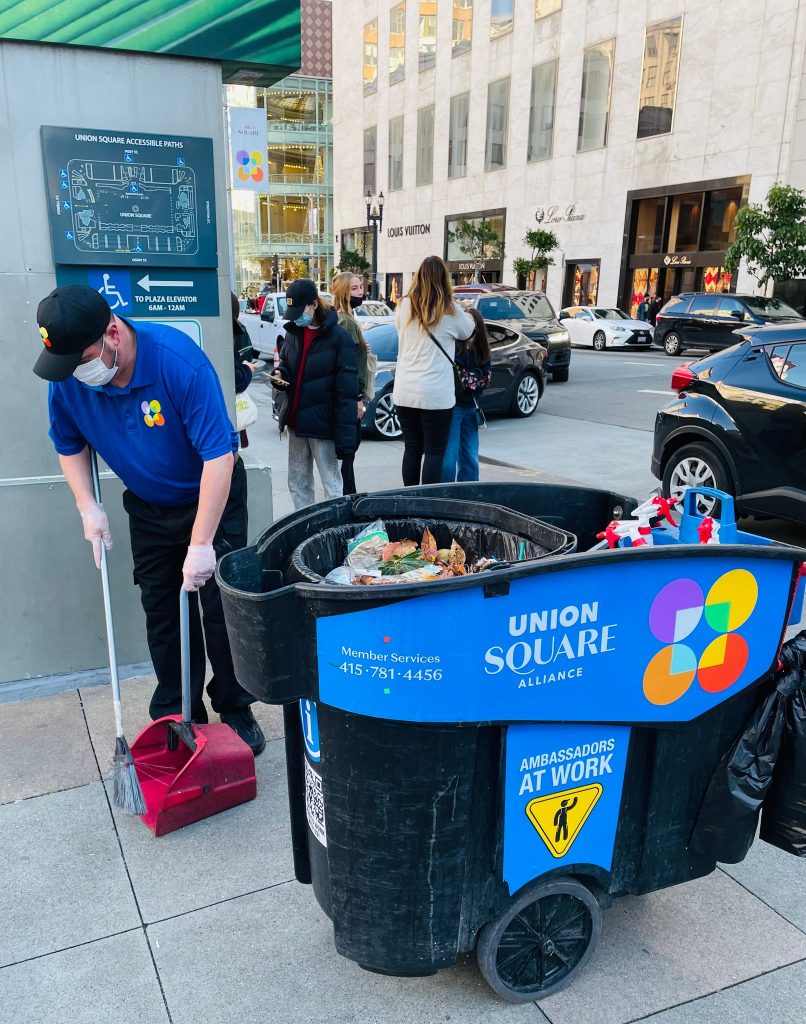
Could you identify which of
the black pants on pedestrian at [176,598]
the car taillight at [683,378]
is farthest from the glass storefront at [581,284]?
the black pants on pedestrian at [176,598]

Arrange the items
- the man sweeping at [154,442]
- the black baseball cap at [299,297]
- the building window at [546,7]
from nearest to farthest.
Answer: the man sweeping at [154,442] < the black baseball cap at [299,297] < the building window at [546,7]

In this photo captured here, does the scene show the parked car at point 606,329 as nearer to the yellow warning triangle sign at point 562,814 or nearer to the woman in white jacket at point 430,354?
the woman in white jacket at point 430,354

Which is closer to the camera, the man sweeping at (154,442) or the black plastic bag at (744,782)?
the black plastic bag at (744,782)

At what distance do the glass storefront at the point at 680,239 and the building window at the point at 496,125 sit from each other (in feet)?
31.6

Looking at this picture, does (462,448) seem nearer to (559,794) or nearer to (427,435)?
(427,435)

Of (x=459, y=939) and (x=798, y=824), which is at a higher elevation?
(x=798, y=824)

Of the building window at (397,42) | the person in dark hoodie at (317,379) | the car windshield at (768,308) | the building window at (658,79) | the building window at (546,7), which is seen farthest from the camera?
the building window at (397,42)

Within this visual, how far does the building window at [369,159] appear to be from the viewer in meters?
52.0

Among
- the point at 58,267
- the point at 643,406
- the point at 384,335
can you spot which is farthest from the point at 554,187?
the point at 58,267

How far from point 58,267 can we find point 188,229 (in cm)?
60

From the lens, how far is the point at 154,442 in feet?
9.46

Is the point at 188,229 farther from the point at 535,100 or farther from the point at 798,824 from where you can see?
the point at 535,100

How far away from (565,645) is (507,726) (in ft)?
0.79

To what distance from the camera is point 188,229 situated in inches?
149
